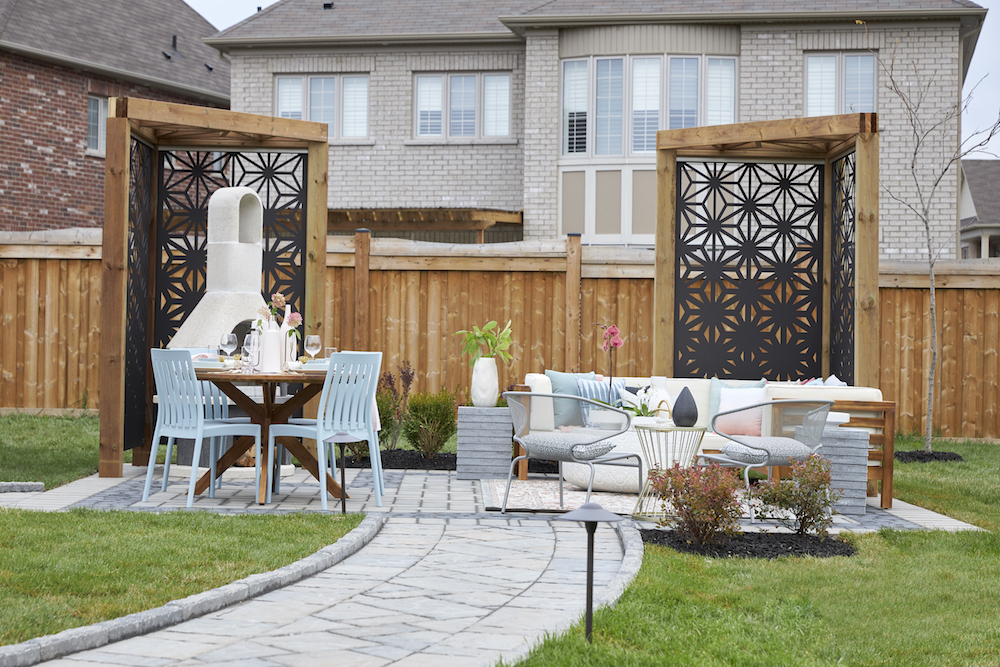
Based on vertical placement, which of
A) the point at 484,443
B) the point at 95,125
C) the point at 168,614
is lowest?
the point at 168,614

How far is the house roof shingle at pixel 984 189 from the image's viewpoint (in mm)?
26016

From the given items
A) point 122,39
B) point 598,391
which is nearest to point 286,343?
point 598,391

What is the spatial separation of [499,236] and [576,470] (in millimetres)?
8884

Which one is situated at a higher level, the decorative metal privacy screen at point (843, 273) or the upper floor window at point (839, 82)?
the upper floor window at point (839, 82)

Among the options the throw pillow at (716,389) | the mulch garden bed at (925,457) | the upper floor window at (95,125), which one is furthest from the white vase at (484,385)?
the upper floor window at (95,125)

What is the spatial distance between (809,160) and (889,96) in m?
6.53

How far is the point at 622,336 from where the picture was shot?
10625mm

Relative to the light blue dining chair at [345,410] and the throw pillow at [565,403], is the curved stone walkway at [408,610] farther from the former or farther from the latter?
the throw pillow at [565,403]

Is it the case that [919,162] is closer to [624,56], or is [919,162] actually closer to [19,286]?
[624,56]

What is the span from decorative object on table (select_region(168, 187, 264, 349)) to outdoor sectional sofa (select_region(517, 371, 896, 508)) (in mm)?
2467

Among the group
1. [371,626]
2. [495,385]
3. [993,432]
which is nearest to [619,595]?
[371,626]

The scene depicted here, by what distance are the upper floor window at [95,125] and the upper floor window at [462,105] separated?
6.25 meters

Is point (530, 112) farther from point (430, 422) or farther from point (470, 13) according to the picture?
point (430, 422)

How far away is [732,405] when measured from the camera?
318 inches
